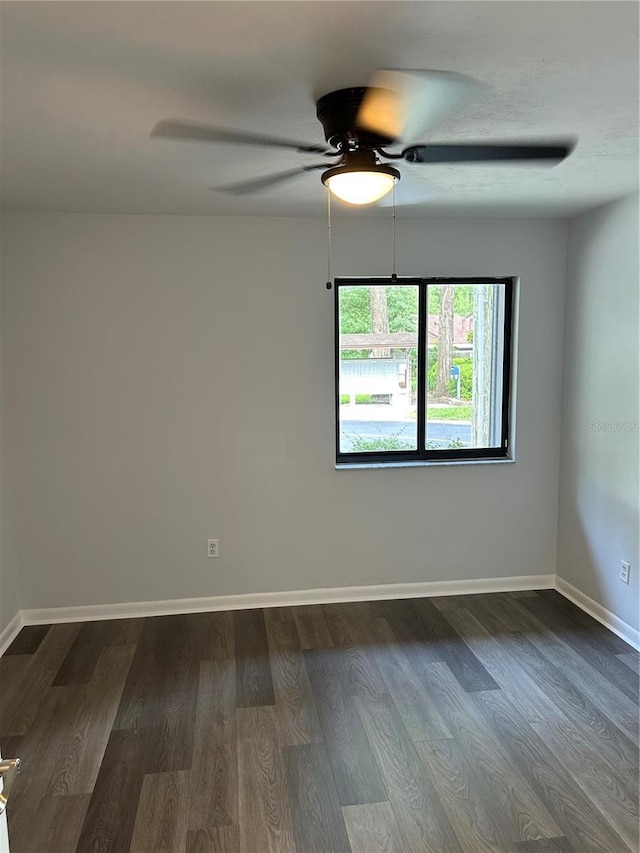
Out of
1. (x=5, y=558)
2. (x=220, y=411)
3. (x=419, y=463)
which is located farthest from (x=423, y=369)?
(x=5, y=558)

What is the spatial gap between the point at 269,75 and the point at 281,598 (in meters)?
2.99

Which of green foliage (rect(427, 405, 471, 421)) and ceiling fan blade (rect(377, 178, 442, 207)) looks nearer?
ceiling fan blade (rect(377, 178, 442, 207))

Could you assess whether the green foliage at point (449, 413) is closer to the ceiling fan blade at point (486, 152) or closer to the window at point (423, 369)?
the window at point (423, 369)

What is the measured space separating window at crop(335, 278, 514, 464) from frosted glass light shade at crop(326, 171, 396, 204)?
6.21 ft

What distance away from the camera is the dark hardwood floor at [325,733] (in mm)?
2074

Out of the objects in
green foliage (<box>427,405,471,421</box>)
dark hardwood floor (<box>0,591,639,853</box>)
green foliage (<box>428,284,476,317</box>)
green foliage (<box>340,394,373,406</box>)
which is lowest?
dark hardwood floor (<box>0,591,639,853</box>)

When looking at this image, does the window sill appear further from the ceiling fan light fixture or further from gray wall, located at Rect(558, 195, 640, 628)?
the ceiling fan light fixture

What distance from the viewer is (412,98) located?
5.91 feet

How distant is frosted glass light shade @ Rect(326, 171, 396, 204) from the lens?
182 centimetres

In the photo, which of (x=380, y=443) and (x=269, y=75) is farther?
(x=380, y=443)

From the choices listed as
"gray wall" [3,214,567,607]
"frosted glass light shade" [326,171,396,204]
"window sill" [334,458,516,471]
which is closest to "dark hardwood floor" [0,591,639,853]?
"gray wall" [3,214,567,607]

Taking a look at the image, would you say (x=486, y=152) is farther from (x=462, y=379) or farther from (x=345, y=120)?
(x=462, y=379)

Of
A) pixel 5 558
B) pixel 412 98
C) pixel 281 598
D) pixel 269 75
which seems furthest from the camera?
pixel 281 598

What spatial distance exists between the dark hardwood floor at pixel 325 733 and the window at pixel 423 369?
1.07 meters
